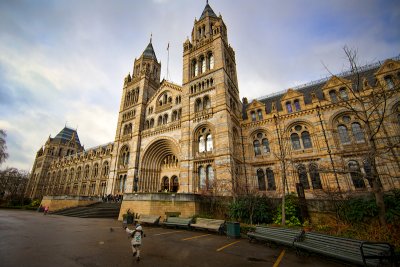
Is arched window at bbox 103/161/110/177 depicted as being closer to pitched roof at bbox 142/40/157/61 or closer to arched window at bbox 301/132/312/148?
pitched roof at bbox 142/40/157/61

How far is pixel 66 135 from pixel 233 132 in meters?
70.7

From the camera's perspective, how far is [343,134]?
19703 millimetres

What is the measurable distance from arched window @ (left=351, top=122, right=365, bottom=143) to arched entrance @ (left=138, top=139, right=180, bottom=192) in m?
20.8

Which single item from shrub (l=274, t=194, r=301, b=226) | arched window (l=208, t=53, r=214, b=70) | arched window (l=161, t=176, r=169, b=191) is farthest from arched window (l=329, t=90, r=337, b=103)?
arched window (l=161, t=176, r=169, b=191)

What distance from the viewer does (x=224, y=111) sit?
22266mm

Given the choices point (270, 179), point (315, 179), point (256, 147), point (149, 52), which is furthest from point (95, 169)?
point (315, 179)

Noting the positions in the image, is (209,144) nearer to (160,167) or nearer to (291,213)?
(160,167)

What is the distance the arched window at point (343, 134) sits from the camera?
63.5ft

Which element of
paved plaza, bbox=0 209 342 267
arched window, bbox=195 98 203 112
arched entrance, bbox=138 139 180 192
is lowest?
paved plaza, bbox=0 209 342 267

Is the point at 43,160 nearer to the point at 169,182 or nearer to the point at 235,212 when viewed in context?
the point at 169,182

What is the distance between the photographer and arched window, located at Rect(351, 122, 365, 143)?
740 inches

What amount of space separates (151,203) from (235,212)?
764 centimetres

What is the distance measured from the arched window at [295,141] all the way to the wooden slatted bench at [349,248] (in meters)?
15.3

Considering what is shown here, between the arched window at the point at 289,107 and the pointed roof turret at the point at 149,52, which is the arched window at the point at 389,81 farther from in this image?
the pointed roof turret at the point at 149,52
